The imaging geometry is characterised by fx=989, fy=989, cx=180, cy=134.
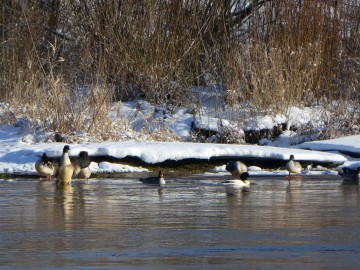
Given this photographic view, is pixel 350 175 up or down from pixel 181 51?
down

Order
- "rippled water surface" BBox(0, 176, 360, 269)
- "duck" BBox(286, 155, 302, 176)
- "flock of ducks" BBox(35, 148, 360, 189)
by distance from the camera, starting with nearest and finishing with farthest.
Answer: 1. "rippled water surface" BBox(0, 176, 360, 269)
2. "flock of ducks" BBox(35, 148, 360, 189)
3. "duck" BBox(286, 155, 302, 176)

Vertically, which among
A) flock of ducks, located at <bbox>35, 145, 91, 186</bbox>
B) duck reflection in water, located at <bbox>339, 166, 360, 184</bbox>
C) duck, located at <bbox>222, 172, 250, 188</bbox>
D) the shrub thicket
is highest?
the shrub thicket

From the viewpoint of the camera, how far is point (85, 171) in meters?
14.5

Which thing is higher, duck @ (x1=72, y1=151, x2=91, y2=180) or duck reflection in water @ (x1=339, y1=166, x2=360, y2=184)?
duck @ (x1=72, y1=151, x2=91, y2=180)

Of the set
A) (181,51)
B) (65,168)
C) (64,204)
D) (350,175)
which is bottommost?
(350,175)

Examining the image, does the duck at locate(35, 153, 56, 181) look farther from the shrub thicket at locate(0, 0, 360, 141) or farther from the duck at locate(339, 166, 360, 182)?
the shrub thicket at locate(0, 0, 360, 141)

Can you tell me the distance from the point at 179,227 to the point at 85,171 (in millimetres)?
6088

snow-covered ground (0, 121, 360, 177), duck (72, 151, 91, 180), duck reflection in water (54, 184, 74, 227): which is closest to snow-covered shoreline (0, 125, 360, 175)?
snow-covered ground (0, 121, 360, 177)

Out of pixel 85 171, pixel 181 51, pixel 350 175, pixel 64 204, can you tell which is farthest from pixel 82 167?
pixel 181 51

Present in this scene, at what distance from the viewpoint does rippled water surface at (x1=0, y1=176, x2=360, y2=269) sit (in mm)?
6738

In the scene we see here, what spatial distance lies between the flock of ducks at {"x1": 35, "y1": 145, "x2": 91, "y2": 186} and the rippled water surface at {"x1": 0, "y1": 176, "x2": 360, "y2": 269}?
0.47 meters

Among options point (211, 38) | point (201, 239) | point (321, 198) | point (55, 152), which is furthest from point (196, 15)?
point (201, 239)

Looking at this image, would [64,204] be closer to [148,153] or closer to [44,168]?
[44,168]

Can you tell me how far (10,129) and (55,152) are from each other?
3.32 metres
